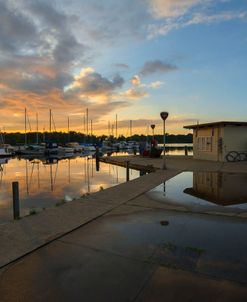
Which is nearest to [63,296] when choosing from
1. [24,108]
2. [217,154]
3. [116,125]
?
[217,154]

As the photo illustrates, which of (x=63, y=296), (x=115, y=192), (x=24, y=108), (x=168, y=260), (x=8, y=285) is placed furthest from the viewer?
(x=24, y=108)

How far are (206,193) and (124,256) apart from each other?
6.42m

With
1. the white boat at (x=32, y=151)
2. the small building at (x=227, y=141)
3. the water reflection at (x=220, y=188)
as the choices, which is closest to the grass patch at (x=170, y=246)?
the water reflection at (x=220, y=188)

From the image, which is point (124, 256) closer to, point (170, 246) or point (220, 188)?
point (170, 246)

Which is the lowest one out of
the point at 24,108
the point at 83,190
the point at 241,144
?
the point at 83,190

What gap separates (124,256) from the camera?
4.39 metres

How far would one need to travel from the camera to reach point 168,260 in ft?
13.8

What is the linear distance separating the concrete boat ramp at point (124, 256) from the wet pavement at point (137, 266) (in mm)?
12

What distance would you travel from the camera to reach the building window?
925 inches

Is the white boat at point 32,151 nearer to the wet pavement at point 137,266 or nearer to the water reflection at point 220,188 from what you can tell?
the water reflection at point 220,188

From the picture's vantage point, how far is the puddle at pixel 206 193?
7902 millimetres

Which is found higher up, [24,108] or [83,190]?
[24,108]

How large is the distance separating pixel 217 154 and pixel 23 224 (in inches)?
750

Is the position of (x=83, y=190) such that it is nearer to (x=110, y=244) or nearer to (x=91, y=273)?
(x=110, y=244)
